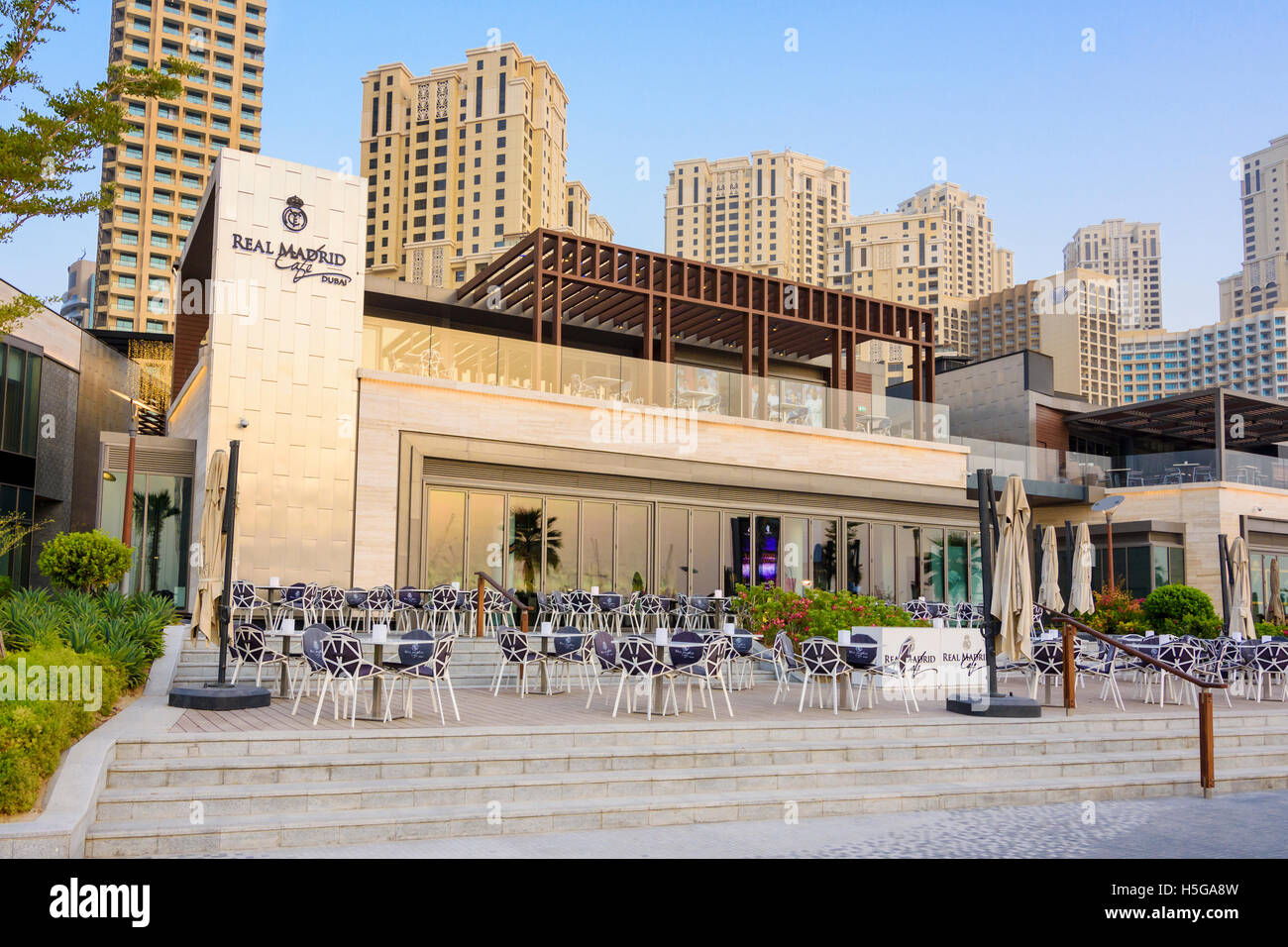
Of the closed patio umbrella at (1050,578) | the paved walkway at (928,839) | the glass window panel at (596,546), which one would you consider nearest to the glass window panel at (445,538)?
the glass window panel at (596,546)

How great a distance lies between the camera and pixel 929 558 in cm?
2348

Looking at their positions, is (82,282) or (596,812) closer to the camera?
(596,812)

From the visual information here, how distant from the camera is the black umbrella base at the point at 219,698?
9203 millimetres

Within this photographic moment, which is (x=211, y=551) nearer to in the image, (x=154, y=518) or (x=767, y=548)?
(x=154, y=518)

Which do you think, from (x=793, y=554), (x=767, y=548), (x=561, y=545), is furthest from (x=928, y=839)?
(x=793, y=554)

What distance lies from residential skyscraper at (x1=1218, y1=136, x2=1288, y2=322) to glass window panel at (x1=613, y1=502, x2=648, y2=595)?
152 meters

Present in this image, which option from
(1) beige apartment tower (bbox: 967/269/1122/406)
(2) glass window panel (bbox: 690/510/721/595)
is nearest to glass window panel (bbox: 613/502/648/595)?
(2) glass window panel (bbox: 690/510/721/595)

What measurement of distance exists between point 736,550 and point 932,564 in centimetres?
563

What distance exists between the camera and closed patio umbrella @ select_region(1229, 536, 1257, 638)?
1719 centimetres

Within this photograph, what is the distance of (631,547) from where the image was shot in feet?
63.8

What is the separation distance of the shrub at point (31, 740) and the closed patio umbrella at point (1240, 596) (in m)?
17.0

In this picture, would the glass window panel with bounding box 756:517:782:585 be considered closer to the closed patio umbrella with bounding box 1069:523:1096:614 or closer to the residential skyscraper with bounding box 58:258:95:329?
the closed patio umbrella with bounding box 1069:523:1096:614
